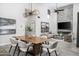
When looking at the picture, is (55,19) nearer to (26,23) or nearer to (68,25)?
(68,25)

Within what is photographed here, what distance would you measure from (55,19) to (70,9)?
1.10ft

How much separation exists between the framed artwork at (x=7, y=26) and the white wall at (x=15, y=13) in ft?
0.19

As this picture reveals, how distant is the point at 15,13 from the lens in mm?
1888

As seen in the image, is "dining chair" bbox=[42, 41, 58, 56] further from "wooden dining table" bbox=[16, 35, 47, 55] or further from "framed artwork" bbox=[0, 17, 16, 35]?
"framed artwork" bbox=[0, 17, 16, 35]

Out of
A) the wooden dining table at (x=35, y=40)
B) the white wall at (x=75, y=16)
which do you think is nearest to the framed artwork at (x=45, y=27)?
the wooden dining table at (x=35, y=40)

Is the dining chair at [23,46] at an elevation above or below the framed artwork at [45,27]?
below

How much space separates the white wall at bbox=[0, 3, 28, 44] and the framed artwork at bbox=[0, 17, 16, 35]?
6 centimetres

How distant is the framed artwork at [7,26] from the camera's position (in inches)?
74.1

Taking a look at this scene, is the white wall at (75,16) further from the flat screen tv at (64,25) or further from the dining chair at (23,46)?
the dining chair at (23,46)

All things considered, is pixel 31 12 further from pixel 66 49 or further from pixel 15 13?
pixel 66 49

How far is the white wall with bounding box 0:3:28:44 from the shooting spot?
6.15 ft

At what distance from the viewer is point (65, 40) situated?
6.27 ft

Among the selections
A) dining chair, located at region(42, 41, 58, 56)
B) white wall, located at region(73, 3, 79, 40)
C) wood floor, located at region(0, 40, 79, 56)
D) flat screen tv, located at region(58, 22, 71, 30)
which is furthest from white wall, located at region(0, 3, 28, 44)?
white wall, located at region(73, 3, 79, 40)

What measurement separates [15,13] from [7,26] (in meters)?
0.30
